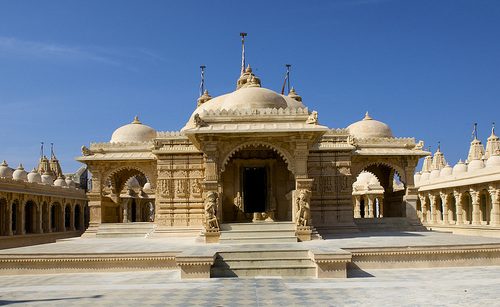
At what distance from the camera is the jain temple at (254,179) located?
Result: 53.4ft

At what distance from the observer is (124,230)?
22672 mm

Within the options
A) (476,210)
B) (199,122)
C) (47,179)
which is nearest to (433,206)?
(476,210)

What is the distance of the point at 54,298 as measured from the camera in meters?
9.75

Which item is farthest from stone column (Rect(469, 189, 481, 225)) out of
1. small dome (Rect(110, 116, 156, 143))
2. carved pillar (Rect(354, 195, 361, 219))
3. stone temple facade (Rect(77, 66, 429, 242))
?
small dome (Rect(110, 116, 156, 143))

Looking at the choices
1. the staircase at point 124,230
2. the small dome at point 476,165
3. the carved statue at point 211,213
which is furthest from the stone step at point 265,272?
the small dome at point 476,165

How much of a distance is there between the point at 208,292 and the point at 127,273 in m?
4.01

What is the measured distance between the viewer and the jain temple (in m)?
16.3

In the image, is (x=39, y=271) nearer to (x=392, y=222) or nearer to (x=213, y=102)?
(x=213, y=102)

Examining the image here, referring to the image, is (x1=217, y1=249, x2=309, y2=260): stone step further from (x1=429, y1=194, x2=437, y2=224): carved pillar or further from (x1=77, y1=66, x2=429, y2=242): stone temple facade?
(x1=429, y1=194, x2=437, y2=224): carved pillar

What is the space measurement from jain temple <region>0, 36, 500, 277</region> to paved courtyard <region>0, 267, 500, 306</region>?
3.17 feet

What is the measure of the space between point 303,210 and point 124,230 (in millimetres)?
10117

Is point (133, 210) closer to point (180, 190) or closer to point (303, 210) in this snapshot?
point (180, 190)

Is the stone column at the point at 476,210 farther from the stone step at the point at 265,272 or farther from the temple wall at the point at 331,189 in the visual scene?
the stone step at the point at 265,272

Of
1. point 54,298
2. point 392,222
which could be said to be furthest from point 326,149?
point 54,298
